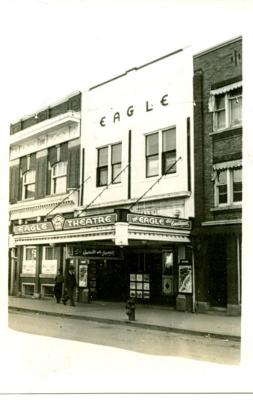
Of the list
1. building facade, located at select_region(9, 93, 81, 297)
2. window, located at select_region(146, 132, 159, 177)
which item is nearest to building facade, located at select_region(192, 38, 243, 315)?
window, located at select_region(146, 132, 159, 177)

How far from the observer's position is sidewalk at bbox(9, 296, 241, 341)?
11.2 metres

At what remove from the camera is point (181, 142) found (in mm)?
15312

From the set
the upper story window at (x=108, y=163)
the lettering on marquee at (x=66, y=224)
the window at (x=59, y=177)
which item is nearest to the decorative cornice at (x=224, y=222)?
the lettering on marquee at (x=66, y=224)

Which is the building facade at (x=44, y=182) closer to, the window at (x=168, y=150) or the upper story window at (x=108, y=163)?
the upper story window at (x=108, y=163)

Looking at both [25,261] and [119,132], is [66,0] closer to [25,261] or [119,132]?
[119,132]

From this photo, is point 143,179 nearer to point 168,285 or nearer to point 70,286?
point 168,285

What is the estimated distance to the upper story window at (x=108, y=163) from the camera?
679 inches

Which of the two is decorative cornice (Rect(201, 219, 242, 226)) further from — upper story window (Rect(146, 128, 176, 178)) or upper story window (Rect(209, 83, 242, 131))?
upper story window (Rect(209, 83, 242, 131))

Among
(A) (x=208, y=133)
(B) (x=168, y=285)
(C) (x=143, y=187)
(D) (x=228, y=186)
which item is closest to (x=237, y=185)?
(D) (x=228, y=186)

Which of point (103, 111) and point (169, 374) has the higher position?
point (103, 111)

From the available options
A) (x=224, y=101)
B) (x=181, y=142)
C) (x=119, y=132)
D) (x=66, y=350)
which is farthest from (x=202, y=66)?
(x=66, y=350)

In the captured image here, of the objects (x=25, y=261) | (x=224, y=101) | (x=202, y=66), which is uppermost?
(x=202, y=66)

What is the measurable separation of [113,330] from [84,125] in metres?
9.30

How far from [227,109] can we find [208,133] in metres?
0.96
